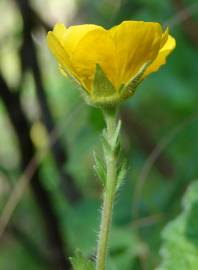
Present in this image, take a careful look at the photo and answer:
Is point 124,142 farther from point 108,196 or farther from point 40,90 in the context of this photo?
point 108,196

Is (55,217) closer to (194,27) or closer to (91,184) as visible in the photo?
(194,27)

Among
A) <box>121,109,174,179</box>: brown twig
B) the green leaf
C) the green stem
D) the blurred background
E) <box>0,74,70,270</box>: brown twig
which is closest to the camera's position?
the green stem

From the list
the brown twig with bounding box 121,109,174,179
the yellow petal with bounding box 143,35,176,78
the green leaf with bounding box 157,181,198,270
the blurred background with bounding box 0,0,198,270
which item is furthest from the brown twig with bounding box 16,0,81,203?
the yellow petal with bounding box 143,35,176,78

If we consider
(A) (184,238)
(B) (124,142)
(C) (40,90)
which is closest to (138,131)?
(B) (124,142)

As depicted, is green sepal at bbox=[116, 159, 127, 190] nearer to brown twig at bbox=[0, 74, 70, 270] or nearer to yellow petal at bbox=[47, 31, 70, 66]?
yellow petal at bbox=[47, 31, 70, 66]

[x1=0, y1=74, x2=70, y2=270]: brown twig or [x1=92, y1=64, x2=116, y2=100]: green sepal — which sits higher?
[x1=92, y1=64, x2=116, y2=100]: green sepal

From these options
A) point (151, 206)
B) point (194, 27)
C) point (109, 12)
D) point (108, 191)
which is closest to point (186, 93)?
point (194, 27)

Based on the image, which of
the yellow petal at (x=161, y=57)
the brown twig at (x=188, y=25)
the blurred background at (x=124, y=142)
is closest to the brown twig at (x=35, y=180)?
the blurred background at (x=124, y=142)
